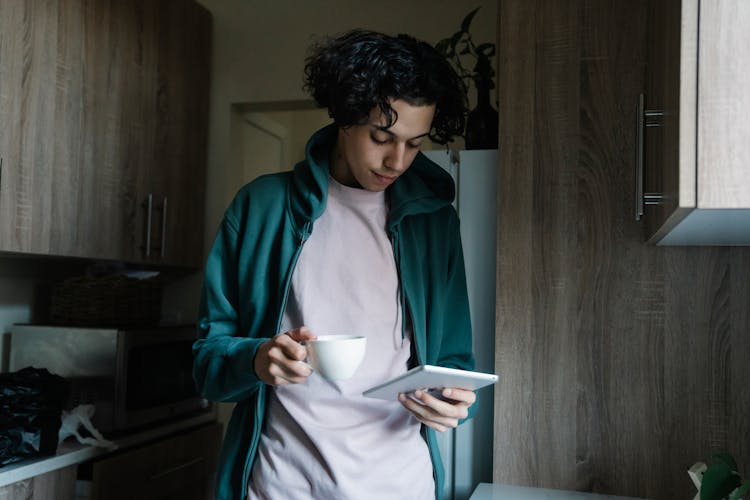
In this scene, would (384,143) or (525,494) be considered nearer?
(384,143)

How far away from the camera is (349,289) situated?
4.18 feet

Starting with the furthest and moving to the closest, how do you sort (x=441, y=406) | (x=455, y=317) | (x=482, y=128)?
(x=482, y=128) < (x=455, y=317) < (x=441, y=406)

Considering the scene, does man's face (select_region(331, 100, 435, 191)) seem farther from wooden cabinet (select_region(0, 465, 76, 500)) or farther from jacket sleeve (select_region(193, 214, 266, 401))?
wooden cabinet (select_region(0, 465, 76, 500))

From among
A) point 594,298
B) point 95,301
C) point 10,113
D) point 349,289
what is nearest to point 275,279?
point 349,289

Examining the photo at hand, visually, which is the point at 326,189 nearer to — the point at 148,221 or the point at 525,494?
the point at 525,494

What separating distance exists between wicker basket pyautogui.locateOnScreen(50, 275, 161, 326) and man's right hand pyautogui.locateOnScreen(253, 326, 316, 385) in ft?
4.89

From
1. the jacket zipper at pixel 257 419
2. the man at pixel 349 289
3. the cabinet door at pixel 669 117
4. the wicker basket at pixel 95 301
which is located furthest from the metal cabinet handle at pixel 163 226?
the cabinet door at pixel 669 117

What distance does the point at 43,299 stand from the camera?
258cm

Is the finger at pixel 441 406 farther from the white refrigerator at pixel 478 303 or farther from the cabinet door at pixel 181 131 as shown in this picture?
the cabinet door at pixel 181 131

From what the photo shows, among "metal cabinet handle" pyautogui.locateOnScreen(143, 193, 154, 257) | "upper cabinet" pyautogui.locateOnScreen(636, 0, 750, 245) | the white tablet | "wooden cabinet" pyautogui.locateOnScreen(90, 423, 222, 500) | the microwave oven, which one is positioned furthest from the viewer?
"metal cabinet handle" pyautogui.locateOnScreen(143, 193, 154, 257)

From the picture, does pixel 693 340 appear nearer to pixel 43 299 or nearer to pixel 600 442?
pixel 600 442

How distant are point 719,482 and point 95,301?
1.92 m

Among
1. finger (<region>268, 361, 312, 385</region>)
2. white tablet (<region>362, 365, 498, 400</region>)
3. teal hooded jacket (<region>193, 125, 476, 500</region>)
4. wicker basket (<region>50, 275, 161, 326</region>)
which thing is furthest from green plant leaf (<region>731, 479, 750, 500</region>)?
wicker basket (<region>50, 275, 161, 326</region>)

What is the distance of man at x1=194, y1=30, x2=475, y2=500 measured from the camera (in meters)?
1.19
